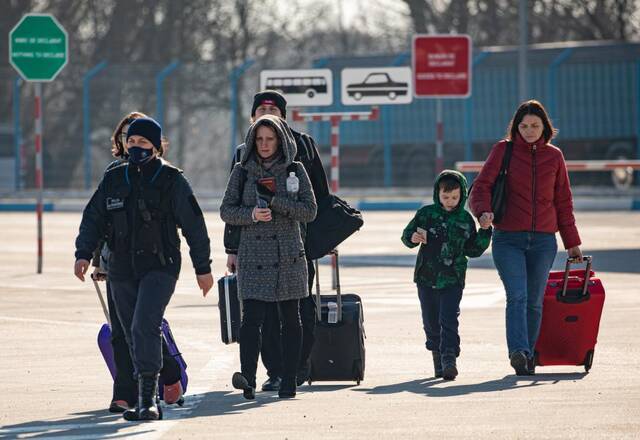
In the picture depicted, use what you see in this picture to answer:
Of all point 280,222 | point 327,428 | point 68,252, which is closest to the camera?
point 327,428

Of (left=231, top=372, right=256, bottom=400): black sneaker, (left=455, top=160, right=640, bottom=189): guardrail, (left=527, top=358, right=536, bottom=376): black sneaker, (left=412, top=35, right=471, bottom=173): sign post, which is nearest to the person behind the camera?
(left=231, top=372, right=256, bottom=400): black sneaker

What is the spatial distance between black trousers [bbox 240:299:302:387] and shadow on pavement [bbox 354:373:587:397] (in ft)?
1.66

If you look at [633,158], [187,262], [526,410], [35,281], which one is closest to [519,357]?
[526,410]

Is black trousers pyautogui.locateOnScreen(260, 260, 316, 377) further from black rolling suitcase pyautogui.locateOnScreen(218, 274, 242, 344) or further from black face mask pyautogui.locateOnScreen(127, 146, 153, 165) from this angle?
black face mask pyautogui.locateOnScreen(127, 146, 153, 165)

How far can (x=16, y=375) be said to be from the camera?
10.3 m

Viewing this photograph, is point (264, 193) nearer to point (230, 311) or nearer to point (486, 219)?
→ point (230, 311)

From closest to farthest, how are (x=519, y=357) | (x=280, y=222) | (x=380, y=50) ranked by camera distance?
1. (x=280, y=222)
2. (x=519, y=357)
3. (x=380, y=50)

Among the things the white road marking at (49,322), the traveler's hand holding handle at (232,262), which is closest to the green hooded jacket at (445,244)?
the traveler's hand holding handle at (232,262)

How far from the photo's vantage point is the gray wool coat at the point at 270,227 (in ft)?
29.7

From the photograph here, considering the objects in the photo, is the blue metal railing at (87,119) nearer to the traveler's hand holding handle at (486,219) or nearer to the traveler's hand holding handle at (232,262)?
the traveler's hand holding handle at (486,219)

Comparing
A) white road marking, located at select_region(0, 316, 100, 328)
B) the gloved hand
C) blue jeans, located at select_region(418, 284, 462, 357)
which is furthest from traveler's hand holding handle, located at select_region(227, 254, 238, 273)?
white road marking, located at select_region(0, 316, 100, 328)

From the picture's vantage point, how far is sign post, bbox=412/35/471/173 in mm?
25500

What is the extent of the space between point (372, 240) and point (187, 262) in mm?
4510

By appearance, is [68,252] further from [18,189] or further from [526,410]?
[18,189]
